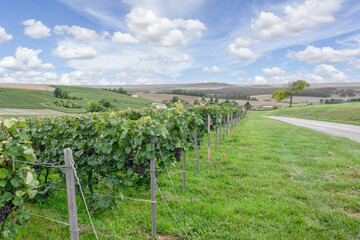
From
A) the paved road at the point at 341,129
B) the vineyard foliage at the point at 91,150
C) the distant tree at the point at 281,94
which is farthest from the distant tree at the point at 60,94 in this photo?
the distant tree at the point at 281,94

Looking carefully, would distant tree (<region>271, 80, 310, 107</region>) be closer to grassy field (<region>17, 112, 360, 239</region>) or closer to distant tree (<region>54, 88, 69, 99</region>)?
distant tree (<region>54, 88, 69, 99</region>)

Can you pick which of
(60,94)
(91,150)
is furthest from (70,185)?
(60,94)

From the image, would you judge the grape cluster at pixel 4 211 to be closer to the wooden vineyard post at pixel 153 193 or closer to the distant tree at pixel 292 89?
the wooden vineyard post at pixel 153 193

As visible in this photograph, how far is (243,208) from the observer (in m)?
4.36

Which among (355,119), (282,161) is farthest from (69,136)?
(355,119)

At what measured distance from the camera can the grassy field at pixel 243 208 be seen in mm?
3643

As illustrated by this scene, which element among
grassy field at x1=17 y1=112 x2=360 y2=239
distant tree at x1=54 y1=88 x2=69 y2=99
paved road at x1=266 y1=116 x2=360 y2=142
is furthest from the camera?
distant tree at x1=54 y1=88 x2=69 y2=99

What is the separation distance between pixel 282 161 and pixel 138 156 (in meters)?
6.21

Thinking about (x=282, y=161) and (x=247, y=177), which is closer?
(x=247, y=177)

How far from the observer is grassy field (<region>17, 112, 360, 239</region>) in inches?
143

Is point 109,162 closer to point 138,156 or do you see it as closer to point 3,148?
point 138,156

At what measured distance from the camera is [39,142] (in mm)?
5438

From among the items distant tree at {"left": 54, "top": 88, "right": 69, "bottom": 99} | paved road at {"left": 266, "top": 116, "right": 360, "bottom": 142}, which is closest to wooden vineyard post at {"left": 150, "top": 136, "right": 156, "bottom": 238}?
paved road at {"left": 266, "top": 116, "right": 360, "bottom": 142}

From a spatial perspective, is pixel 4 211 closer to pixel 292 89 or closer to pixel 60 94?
pixel 60 94
